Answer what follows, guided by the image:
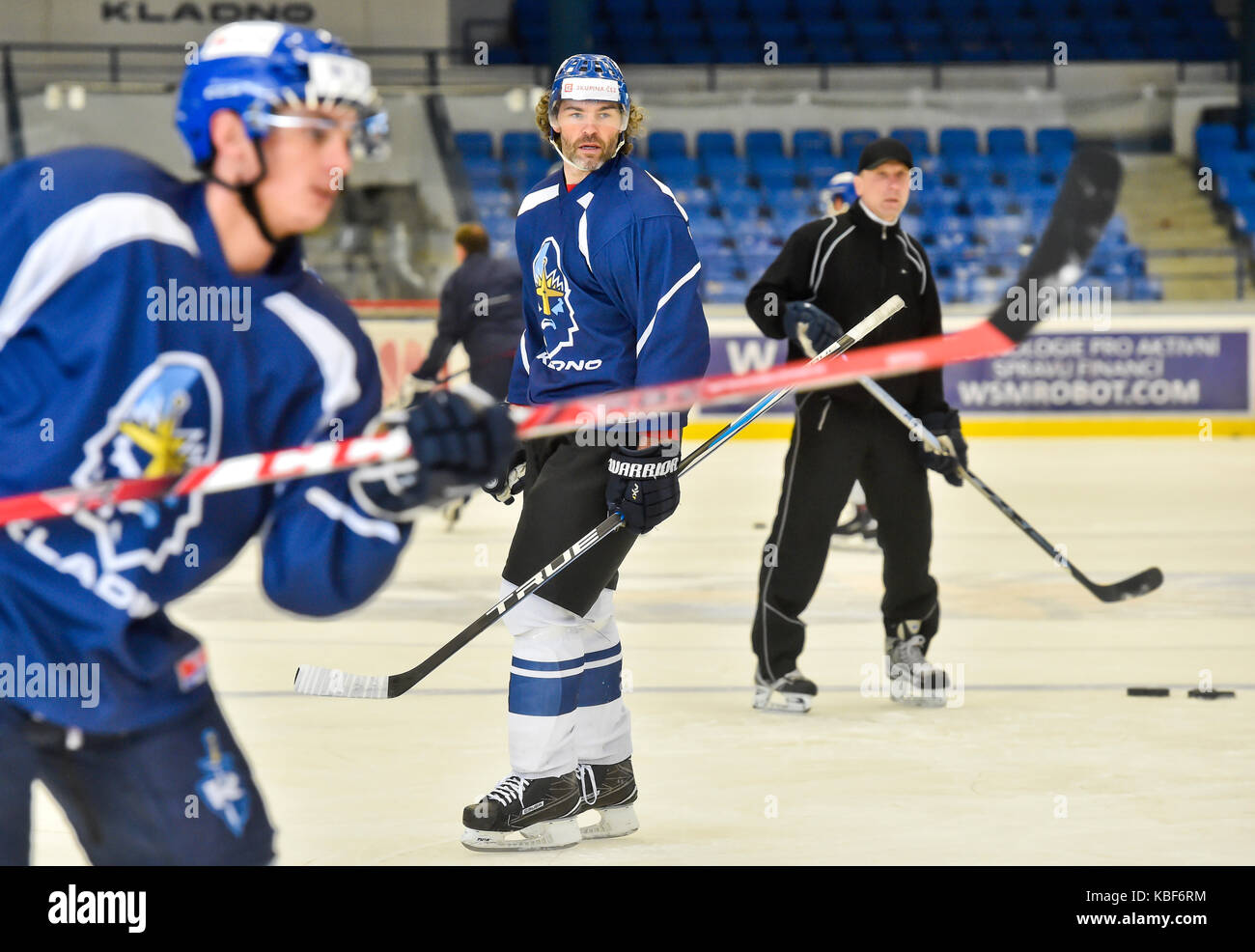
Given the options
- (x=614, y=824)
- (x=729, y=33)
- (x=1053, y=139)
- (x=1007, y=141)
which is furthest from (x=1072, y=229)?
(x=729, y=33)

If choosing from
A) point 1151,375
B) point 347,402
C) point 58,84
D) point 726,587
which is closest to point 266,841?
point 347,402

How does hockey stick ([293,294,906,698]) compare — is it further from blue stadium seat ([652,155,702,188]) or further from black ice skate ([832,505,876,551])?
blue stadium seat ([652,155,702,188])

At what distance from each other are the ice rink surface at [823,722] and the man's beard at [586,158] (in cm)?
121

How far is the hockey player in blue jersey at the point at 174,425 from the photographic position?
1.61 metres

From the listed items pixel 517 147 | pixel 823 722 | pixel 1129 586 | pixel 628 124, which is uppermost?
pixel 517 147

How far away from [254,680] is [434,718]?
2.14ft

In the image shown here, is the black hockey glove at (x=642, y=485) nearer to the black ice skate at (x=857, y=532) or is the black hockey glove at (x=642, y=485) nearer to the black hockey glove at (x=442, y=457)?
the black hockey glove at (x=442, y=457)

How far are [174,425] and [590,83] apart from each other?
1.64 m

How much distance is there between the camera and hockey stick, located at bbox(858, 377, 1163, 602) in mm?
4430

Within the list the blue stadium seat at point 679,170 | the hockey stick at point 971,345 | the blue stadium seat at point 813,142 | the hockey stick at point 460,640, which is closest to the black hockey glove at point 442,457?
the hockey stick at point 971,345

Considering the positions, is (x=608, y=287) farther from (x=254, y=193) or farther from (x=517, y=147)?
(x=517, y=147)

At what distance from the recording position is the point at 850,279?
450cm

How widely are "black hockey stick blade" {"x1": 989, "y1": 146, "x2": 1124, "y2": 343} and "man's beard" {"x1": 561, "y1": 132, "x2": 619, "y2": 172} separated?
3.23 ft

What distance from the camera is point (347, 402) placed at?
1711 millimetres
